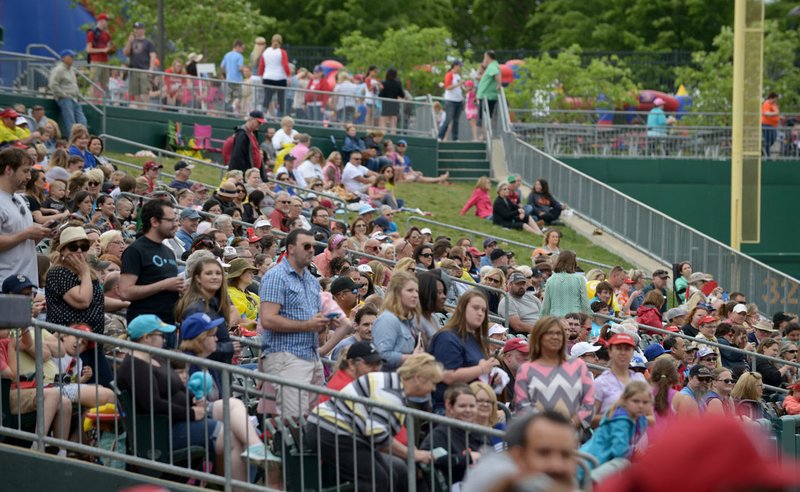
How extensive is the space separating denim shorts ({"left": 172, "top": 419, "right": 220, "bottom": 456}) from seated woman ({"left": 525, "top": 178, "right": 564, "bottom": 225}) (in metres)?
17.4

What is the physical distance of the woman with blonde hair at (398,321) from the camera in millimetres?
9914

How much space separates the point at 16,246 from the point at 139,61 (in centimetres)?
1963

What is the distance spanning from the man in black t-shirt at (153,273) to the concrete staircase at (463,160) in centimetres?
2057

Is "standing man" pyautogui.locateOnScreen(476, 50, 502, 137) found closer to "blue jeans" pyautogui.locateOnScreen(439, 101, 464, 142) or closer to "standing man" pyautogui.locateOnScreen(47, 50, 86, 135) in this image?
"blue jeans" pyautogui.locateOnScreen(439, 101, 464, 142)

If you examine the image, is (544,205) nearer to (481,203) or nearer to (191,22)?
(481,203)

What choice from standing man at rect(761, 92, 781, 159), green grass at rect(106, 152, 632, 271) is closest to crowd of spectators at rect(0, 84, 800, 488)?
green grass at rect(106, 152, 632, 271)

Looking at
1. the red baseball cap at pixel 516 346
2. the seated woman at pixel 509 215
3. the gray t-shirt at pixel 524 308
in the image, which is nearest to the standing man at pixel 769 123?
the seated woman at pixel 509 215

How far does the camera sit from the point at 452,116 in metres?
31.3

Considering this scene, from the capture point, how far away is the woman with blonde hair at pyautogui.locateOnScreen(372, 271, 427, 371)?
32.5 ft

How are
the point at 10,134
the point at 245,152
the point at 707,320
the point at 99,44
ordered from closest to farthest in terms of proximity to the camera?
1. the point at 707,320
2. the point at 10,134
3. the point at 245,152
4. the point at 99,44

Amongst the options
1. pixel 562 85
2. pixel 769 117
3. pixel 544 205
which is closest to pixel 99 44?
pixel 544 205

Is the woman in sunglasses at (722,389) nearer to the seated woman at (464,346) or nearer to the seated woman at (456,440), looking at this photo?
the seated woman at (464,346)

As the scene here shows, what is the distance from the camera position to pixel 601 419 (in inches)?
382

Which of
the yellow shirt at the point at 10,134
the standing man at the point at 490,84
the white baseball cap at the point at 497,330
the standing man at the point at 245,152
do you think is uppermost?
the standing man at the point at 490,84
